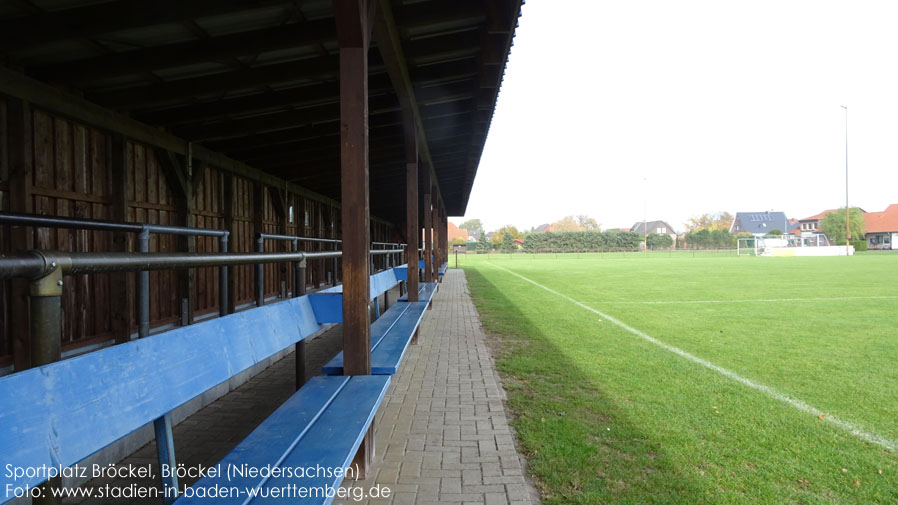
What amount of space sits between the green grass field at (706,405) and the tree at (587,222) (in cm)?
10842

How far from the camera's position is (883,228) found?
68250 millimetres

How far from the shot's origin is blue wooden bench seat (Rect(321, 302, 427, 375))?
10.3 feet

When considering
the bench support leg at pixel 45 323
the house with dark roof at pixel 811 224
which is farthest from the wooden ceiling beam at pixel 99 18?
the house with dark roof at pixel 811 224

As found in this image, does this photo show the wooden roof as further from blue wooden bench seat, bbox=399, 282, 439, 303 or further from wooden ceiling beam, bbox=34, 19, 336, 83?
blue wooden bench seat, bbox=399, 282, 439, 303

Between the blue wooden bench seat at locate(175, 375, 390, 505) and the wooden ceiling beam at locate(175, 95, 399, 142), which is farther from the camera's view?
the wooden ceiling beam at locate(175, 95, 399, 142)

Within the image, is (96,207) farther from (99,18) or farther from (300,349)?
(300,349)

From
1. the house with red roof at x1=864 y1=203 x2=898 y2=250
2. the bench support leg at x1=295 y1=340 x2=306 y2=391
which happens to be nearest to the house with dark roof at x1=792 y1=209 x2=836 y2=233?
the house with red roof at x1=864 y1=203 x2=898 y2=250

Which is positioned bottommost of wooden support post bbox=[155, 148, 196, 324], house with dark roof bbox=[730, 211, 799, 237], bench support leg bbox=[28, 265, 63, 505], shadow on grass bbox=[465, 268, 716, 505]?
shadow on grass bbox=[465, 268, 716, 505]

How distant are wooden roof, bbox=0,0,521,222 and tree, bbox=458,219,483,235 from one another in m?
125

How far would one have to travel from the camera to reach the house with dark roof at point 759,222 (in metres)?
94.1

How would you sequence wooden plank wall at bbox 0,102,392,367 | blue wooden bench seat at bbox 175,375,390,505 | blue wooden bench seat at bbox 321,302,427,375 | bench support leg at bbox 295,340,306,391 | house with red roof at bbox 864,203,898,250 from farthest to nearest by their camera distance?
house with red roof at bbox 864,203,898,250, wooden plank wall at bbox 0,102,392,367, bench support leg at bbox 295,340,306,391, blue wooden bench seat at bbox 321,302,427,375, blue wooden bench seat at bbox 175,375,390,505

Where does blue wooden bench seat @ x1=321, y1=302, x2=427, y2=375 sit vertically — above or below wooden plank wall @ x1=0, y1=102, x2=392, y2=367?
below

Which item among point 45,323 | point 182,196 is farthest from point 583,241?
point 45,323

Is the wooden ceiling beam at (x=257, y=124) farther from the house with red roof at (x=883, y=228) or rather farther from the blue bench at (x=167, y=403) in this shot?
the house with red roof at (x=883, y=228)
